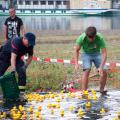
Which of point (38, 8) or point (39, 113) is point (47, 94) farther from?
point (38, 8)

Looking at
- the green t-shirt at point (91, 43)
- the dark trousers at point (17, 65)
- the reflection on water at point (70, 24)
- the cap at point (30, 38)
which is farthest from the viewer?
the reflection on water at point (70, 24)

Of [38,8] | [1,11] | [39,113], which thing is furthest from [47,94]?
[38,8]

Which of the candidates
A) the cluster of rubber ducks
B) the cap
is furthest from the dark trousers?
the cap

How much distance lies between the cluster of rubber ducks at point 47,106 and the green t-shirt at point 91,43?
98 cm

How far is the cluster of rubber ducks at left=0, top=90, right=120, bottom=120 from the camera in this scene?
9711mm

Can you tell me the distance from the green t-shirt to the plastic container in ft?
5.46

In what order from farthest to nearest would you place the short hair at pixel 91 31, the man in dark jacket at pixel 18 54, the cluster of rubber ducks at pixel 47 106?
the short hair at pixel 91 31
the man in dark jacket at pixel 18 54
the cluster of rubber ducks at pixel 47 106

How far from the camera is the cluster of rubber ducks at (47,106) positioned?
31.9 feet

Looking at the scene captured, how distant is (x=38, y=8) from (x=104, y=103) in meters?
103

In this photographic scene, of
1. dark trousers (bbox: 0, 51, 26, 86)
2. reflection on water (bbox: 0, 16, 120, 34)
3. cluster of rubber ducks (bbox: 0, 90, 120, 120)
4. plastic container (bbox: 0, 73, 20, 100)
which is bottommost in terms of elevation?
reflection on water (bbox: 0, 16, 120, 34)

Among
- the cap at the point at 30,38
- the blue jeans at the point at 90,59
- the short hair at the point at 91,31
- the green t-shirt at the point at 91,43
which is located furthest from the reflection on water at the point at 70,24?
the cap at the point at 30,38

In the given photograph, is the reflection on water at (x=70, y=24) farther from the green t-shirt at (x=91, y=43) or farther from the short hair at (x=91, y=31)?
the short hair at (x=91, y=31)

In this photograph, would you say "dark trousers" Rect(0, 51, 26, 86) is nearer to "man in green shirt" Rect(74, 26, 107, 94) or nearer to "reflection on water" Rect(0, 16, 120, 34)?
"man in green shirt" Rect(74, 26, 107, 94)

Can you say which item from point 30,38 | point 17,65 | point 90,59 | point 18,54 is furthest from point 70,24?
point 30,38
